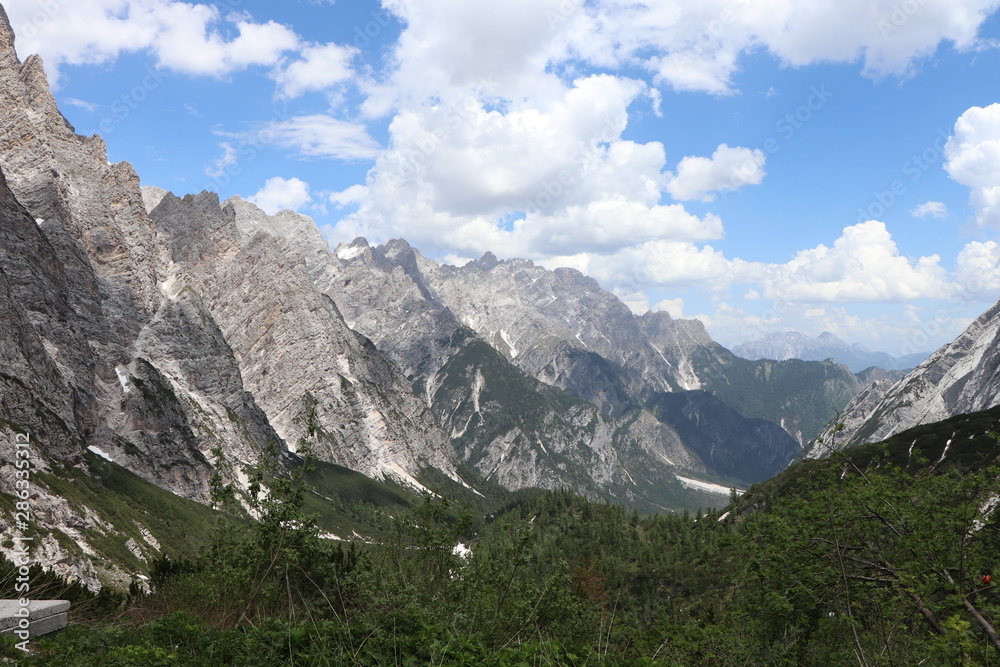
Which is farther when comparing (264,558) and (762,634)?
(762,634)

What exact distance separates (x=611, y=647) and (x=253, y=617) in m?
9.86

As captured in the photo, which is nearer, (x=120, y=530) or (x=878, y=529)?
(x=878, y=529)

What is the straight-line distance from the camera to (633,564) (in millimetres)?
135375

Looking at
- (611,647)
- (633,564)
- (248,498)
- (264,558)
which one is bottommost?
(633,564)

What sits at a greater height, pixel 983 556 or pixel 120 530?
pixel 983 556

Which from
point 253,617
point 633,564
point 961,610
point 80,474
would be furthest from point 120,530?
point 961,610

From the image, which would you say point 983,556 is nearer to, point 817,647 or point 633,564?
point 817,647

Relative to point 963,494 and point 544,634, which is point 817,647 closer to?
point 963,494

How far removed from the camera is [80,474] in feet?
630

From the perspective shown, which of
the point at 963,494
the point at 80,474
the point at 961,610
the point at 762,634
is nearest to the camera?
the point at 961,610

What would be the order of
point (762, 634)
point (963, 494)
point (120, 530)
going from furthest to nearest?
point (120, 530) < point (762, 634) < point (963, 494)

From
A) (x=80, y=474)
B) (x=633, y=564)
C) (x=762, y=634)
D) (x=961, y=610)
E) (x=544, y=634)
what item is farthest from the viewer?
(x=80, y=474)

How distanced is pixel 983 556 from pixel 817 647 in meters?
5.25

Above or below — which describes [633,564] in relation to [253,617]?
below
